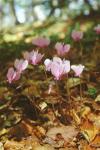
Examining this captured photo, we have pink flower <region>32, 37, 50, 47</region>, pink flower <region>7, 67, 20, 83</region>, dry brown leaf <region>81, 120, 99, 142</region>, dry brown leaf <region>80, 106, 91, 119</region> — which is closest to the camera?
dry brown leaf <region>81, 120, 99, 142</region>

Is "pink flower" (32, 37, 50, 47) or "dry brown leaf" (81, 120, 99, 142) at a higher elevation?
"pink flower" (32, 37, 50, 47)

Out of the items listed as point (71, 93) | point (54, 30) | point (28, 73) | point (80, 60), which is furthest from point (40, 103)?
point (54, 30)

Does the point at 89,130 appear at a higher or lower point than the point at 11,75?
lower

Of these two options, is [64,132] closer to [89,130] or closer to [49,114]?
[89,130]

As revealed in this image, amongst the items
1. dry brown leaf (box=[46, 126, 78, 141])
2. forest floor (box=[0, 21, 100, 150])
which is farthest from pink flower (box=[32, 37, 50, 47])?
dry brown leaf (box=[46, 126, 78, 141])

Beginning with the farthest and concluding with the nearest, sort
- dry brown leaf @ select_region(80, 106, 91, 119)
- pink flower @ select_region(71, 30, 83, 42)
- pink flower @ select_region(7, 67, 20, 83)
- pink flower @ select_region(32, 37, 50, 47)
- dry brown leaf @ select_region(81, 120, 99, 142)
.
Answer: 1. pink flower @ select_region(71, 30, 83, 42)
2. pink flower @ select_region(32, 37, 50, 47)
3. dry brown leaf @ select_region(80, 106, 91, 119)
4. pink flower @ select_region(7, 67, 20, 83)
5. dry brown leaf @ select_region(81, 120, 99, 142)

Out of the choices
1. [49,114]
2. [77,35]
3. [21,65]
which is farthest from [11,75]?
[77,35]

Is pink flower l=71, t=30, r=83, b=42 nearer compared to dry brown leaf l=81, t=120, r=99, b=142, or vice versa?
dry brown leaf l=81, t=120, r=99, b=142

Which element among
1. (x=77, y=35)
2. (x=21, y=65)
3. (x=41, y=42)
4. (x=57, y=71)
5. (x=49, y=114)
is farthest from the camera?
(x=77, y=35)

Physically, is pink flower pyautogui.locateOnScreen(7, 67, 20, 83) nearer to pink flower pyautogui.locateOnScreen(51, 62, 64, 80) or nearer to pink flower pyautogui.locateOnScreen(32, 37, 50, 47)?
pink flower pyautogui.locateOnScreen(51, 62, 64, 80)

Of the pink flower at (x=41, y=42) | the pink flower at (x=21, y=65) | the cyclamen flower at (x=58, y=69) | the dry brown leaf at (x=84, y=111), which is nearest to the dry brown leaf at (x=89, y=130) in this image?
the dry brown leaf at (x=84, y=111)

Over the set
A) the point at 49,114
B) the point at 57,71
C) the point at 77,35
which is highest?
the point at 57,71
